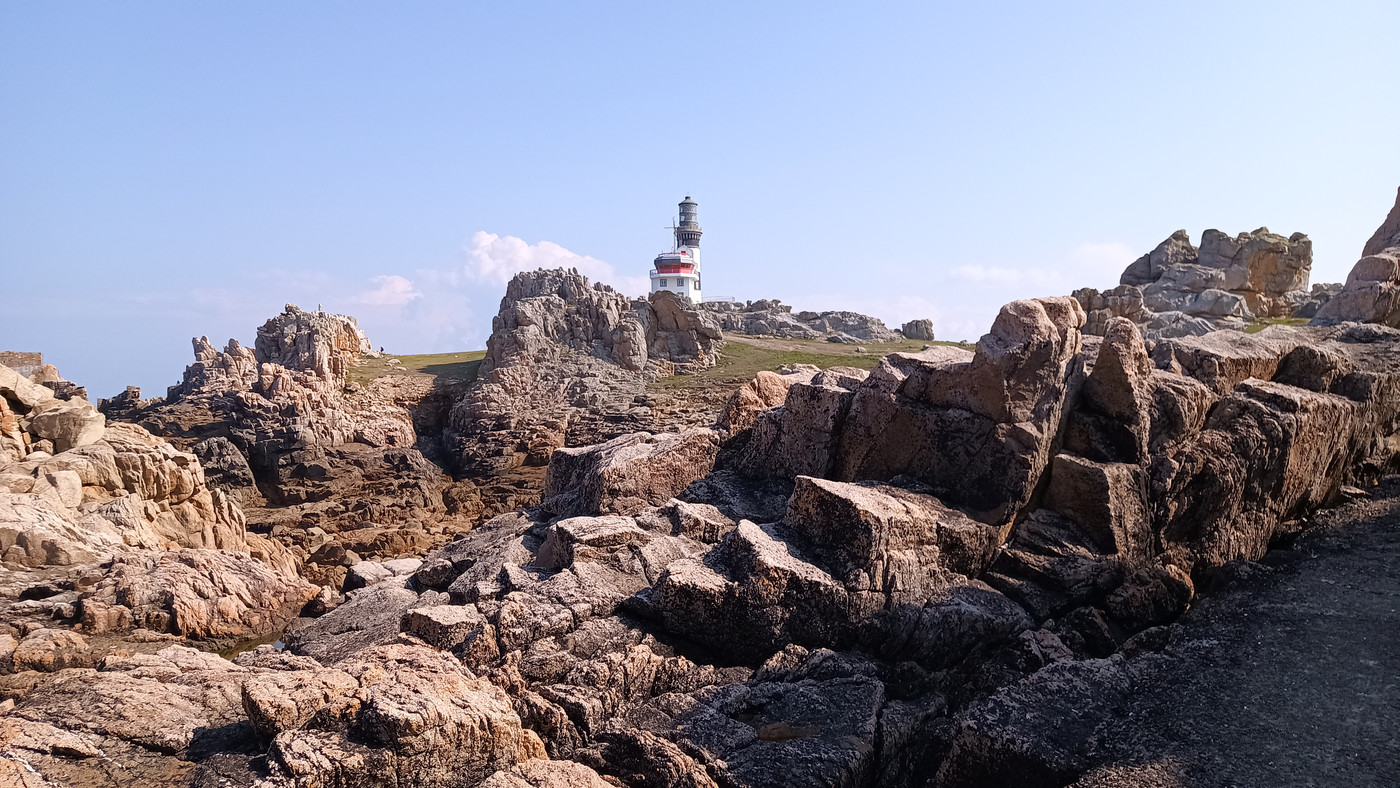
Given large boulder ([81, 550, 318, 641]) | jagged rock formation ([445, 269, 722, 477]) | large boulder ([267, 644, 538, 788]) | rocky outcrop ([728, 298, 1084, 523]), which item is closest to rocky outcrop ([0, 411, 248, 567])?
large boulder ([81, 550, 318, 641])

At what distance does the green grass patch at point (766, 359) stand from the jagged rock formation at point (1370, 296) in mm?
20794

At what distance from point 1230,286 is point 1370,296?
28860mm

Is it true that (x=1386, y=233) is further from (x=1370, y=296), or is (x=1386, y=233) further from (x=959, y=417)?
(x=959, y=417)

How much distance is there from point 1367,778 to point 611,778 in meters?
7.20

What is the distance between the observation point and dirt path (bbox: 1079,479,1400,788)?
751 centimetres

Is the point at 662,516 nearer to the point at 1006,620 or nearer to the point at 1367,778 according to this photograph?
the point at 1006,620

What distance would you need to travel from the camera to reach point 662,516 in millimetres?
13586

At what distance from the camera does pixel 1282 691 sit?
884cm

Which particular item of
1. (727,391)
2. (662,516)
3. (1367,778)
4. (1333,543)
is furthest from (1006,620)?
(727,391)

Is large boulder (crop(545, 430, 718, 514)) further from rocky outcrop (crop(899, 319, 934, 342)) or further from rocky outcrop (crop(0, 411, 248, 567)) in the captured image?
rocky outcrop (crop(899, 319, 934, 342))

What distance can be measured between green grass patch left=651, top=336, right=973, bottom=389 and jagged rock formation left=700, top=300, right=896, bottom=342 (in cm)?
753

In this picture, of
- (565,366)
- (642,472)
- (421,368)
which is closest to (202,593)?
(642,472)

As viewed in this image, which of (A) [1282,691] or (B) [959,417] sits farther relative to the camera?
(B) [959,417]

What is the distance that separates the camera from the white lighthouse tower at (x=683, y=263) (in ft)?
358
